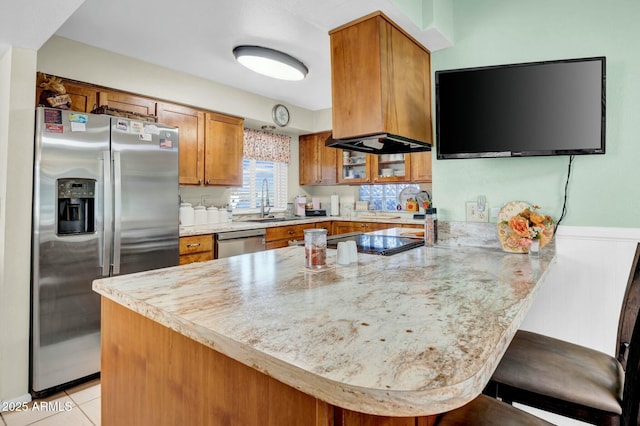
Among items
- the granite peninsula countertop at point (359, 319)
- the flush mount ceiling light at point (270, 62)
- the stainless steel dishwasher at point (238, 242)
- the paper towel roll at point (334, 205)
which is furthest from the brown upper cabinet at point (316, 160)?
the granite peninsula countertop at point (359, 319)

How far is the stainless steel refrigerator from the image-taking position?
2.18 m

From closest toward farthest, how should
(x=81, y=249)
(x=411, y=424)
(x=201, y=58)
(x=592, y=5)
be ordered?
1. (x=411, y=424)
2. (x=592, y=5)
3. (x=81, y=249)
4. (x=201, y=58)

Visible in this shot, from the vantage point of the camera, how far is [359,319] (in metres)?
0.84

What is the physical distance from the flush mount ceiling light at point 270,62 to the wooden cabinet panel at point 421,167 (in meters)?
1.80

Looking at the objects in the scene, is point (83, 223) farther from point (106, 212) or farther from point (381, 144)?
point (381, 144)

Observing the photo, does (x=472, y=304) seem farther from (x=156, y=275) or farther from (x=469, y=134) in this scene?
(x=469, y=134)

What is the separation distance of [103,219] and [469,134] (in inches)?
97.5

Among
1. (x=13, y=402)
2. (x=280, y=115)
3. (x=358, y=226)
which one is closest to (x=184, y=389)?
(x=13, y=402)

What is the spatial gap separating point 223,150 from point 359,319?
3.47 meters

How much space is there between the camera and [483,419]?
86 centimetres

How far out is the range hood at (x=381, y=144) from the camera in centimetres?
197

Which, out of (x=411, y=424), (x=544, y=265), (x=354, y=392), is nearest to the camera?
(x=354, y=392)

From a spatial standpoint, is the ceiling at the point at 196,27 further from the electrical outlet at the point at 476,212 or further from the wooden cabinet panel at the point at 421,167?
the wooden cabinet panel at the point at 421,167

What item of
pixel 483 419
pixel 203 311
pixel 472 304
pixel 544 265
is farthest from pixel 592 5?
pixel 203 311
